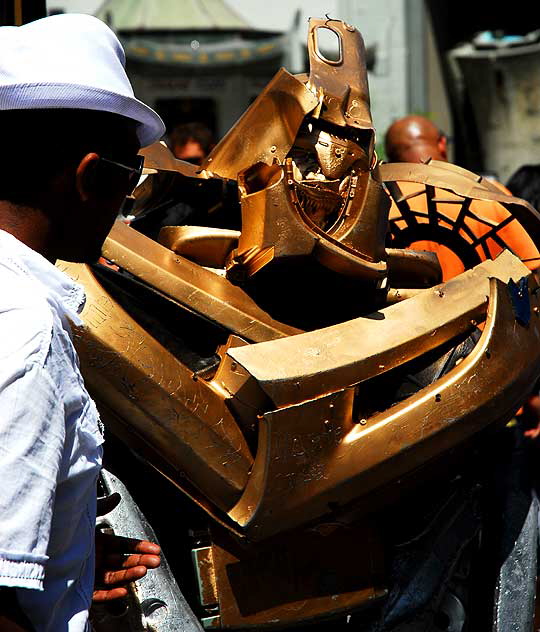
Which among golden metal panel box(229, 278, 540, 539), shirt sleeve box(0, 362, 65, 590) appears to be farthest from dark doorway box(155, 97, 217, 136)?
shirt sleeve box(0, 362, 65, 590)

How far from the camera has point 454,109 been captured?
1045cm

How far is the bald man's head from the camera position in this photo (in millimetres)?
3904

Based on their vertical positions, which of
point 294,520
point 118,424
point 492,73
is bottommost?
point 492,73

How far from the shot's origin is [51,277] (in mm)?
1173

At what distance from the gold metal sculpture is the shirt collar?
0.73 m

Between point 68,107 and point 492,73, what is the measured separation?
29.0ft

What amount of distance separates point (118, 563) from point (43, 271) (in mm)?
481

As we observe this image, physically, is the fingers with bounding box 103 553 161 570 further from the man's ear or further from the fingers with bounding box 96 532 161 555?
the man's ear

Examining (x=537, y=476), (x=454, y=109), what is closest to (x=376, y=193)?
(x=537, y=476)

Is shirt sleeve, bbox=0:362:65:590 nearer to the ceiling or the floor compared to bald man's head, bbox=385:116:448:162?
nearer to the ceiling

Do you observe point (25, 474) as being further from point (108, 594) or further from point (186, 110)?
point (186, 110)

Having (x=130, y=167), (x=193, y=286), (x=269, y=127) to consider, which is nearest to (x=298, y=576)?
(x=193, y=286)

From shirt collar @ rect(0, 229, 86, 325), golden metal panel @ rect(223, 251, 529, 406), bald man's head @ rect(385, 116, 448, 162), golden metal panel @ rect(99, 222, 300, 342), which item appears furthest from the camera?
bald man's head @ rect(385, 116, 448, 162)

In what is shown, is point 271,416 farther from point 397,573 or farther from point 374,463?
point 397,573
